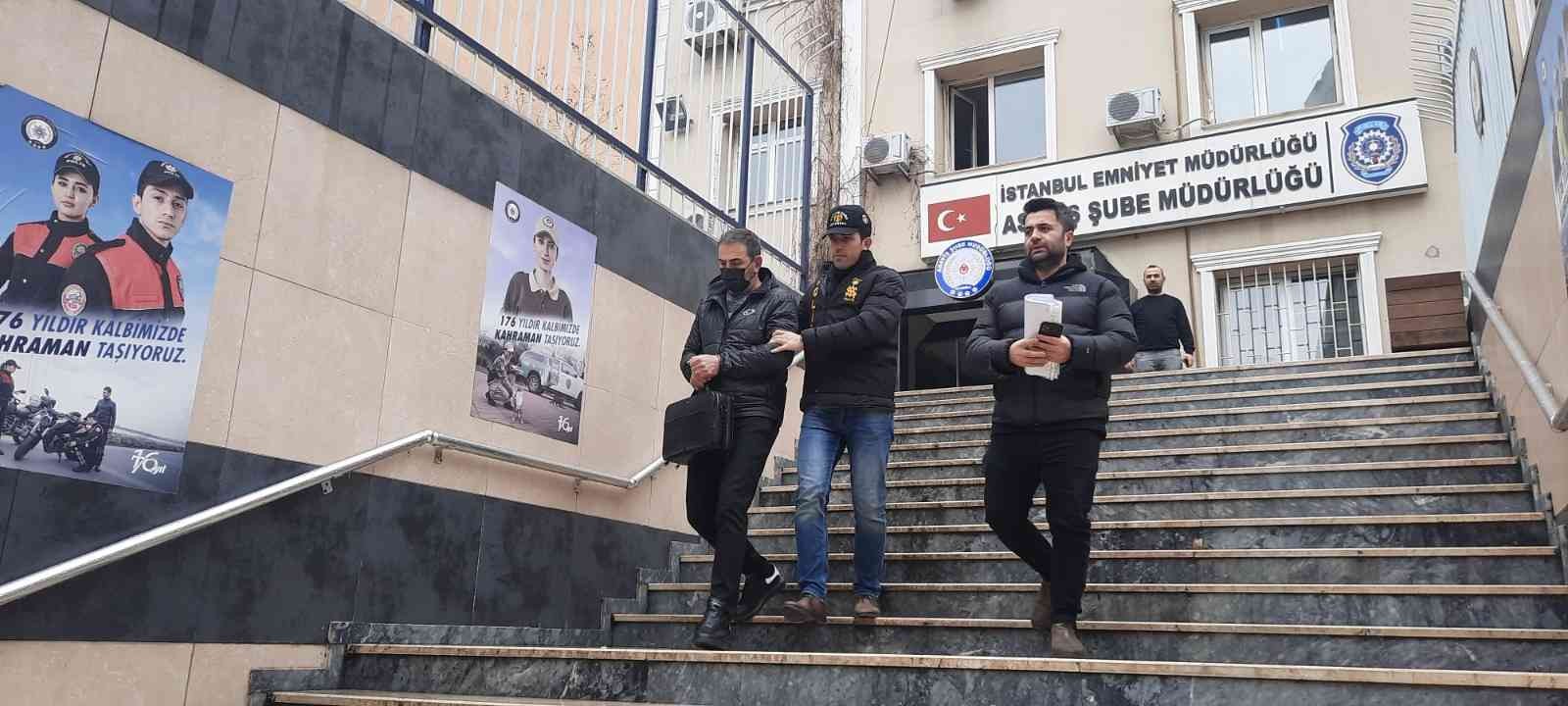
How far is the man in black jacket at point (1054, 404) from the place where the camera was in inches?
150

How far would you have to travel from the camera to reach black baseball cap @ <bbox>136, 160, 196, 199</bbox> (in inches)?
147

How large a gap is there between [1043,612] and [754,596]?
1.11 m

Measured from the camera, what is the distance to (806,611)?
4234 millimetres

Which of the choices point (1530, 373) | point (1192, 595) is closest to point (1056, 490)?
point (1192, 595)

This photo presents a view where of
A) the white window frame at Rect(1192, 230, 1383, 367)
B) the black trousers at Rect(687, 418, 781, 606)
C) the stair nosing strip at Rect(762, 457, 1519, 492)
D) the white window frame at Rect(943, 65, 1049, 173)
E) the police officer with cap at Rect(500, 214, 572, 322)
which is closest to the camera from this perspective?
the black trousers at Rect(687, 418, 781, 606)

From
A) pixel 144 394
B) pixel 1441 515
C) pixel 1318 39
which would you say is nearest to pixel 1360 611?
pixel 1441 515

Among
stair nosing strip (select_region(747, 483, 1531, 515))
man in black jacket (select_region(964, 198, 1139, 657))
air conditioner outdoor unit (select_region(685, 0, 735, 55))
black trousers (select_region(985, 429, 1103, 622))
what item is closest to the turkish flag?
air conditioner outdoor unit (select_region(685, 0, 735, 55))

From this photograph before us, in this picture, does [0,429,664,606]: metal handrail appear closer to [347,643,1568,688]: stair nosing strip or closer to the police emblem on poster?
[347,643,1568,688]: stair nosing strip

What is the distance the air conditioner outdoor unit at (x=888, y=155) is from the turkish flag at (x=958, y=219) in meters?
0.57

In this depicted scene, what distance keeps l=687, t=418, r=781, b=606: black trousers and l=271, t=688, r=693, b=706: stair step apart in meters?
0.77

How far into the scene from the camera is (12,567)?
322 cm

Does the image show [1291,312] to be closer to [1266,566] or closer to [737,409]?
[1266,566]

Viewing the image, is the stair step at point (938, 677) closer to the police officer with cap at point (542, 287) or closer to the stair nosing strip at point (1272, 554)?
the stair nosing strip at point (1272, 554)

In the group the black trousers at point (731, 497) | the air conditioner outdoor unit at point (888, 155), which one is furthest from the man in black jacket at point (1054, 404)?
the air conditioner outdoor unit at point (888, 155)
